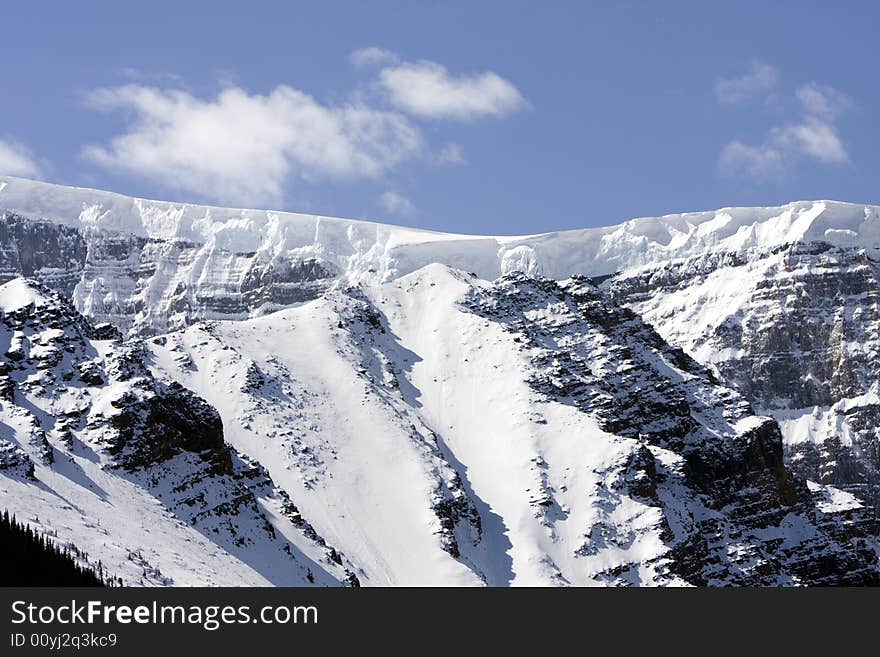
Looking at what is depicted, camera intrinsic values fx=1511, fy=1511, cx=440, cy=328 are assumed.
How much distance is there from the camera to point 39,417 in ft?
552

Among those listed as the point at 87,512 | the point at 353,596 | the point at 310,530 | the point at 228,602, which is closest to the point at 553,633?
the point at 353,596

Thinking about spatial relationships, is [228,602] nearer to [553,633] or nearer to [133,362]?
[553,633]

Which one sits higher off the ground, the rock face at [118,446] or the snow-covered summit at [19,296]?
the snow-covered summit at [19,296]

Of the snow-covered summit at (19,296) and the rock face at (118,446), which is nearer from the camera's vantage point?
the rock face at (118,446)

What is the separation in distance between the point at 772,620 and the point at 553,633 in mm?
12132

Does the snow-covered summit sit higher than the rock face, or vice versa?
the snow-covered summit

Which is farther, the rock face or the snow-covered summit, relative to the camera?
the snow-covered summit

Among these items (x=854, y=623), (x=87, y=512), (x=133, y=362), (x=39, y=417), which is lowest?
(x=854, y=623)

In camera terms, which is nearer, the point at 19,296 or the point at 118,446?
the point at 118,446

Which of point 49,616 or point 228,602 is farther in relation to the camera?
point 228,602

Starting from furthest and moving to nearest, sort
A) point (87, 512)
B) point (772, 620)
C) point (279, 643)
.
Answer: point (87, 512) → point (772, 620) → point (279, 643)

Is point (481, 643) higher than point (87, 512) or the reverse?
the reverse

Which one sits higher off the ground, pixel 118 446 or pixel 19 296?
pixel 19 296

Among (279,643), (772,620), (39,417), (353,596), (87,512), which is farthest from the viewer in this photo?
(39,417)
